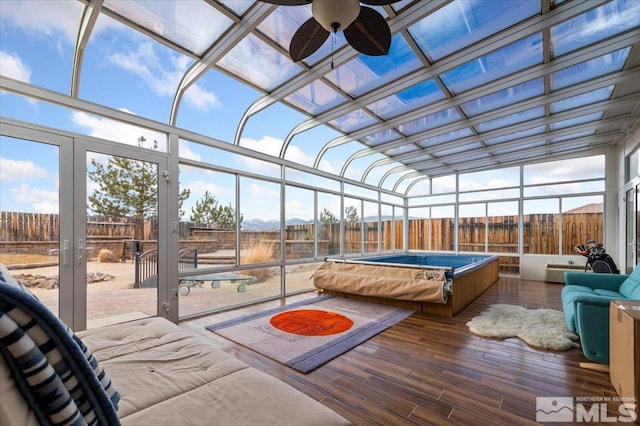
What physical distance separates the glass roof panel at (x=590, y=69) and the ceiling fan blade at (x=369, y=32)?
300 centimetres

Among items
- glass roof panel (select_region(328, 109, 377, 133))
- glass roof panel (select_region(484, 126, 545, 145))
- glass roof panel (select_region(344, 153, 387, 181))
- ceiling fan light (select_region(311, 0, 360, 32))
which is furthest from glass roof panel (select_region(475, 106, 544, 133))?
ceiling fan light (select_region(311, 0, 360, 32))

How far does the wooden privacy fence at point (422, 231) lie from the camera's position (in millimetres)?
3086

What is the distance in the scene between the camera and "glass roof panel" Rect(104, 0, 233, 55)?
2797 mm

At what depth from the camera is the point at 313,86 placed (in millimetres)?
4250

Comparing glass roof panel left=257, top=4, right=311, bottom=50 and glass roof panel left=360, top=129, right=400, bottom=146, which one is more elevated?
glass roof panel left=257, top=4, right=311, bottom=50

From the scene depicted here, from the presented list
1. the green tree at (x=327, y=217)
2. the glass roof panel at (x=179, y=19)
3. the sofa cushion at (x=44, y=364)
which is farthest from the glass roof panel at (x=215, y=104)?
the sofa cushion at (x=44, y=364)

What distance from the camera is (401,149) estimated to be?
7.27 meters

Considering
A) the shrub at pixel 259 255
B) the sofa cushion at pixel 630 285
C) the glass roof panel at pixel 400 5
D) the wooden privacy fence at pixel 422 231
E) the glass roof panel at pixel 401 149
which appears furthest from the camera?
the glass roof panel at pixel 401 149

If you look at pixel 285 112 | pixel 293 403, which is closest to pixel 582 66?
pixel 285 112

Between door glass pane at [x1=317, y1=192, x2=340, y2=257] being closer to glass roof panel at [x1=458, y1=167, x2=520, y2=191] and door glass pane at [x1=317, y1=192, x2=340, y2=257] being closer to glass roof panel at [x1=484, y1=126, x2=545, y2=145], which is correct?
glass roof panel at [x1=484, y1=126, x2=545, y2=145]

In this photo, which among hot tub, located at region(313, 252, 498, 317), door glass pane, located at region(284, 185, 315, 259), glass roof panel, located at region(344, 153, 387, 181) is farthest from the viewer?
glass roof panel, located at region(344, 153, 387, 181)

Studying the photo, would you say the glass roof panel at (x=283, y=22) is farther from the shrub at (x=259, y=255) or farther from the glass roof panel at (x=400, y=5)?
the shrub at (x=259, y=255)

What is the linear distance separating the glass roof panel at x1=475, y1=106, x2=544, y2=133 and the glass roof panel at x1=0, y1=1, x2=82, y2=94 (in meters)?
A: 6.16

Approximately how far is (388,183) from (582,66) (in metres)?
5.73
